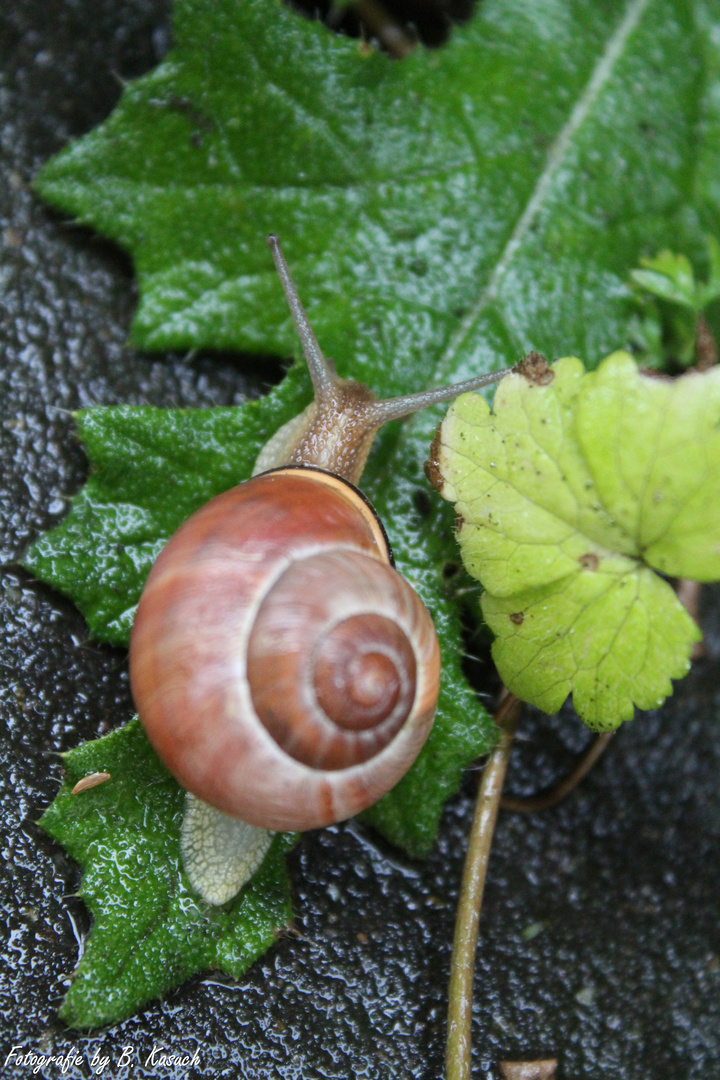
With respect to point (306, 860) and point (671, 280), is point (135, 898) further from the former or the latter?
point (671, 280)

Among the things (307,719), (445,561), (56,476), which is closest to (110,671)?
(56,476)

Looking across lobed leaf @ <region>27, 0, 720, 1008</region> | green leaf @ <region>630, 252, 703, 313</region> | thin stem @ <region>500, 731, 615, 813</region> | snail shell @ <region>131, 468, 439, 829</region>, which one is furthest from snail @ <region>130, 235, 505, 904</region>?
green leaf @ <region>630, 252, 703, 313</region>

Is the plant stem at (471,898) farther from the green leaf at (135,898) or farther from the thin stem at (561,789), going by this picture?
the green leaf at (135,898)

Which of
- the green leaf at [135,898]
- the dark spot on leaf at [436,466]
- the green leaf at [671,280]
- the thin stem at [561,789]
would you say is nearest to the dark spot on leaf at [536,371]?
the dark spot on leaf at [436,466]

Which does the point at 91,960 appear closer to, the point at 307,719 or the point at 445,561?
the point at 307,719

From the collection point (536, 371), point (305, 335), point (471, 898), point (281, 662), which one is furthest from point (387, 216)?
point (471, 898)
